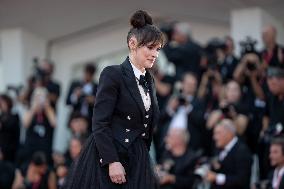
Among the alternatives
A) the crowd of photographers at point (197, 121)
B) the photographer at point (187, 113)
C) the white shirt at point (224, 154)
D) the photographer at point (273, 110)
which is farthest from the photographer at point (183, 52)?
the white shirt at point (224, 154)

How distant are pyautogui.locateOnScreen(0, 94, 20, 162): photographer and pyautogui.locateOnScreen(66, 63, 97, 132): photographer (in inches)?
34.0

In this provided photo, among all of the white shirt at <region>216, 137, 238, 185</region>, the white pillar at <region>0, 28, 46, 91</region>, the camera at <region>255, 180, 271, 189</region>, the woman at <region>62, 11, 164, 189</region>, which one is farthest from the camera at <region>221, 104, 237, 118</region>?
the white pillar at <region>0, 28, 46, 91</region>

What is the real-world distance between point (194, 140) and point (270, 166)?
1162 mm

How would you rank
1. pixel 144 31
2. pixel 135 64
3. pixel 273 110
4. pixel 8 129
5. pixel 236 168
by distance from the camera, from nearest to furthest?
pixel 144 31
pixel 135 64
pixel 236 168
pixel 273 110
pixel 8 129

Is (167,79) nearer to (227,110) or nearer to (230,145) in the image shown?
(227,110)

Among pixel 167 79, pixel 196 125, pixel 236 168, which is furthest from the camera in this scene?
pixel 167 79

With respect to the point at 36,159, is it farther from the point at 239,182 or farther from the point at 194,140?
the point at 239,182

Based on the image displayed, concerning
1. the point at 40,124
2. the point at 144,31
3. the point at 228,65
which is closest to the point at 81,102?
the point at 40,124

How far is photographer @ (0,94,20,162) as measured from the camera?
35.3ft

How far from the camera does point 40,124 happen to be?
10641 millimetres

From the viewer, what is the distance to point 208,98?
31.3ft

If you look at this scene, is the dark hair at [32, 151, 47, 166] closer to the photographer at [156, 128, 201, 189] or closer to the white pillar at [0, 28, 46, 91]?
the photographer at [156, 128, 201, 189]

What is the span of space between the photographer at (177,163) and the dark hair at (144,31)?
143 inches

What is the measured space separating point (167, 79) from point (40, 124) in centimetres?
196
